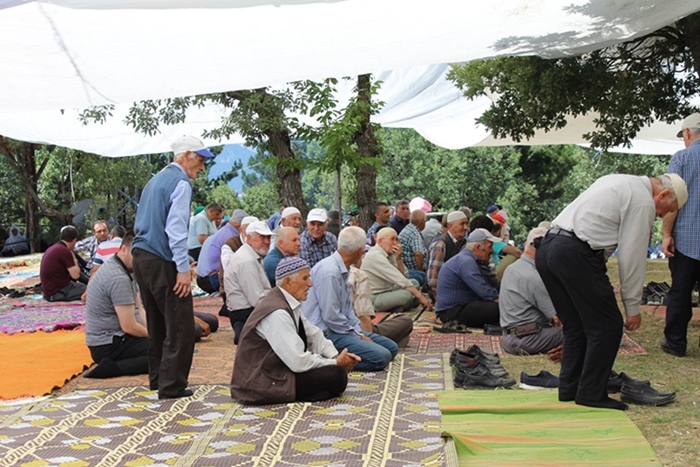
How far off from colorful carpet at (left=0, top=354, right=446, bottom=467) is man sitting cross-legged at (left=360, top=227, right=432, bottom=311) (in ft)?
9.59

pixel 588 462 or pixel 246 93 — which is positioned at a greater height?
pixel 246 93

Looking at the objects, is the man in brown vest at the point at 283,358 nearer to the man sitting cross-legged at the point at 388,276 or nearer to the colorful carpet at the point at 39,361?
the colorful carpet at the point at 39,361

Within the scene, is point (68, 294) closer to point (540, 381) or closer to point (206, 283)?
point (206, 283)

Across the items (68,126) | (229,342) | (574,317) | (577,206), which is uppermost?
(68,126)

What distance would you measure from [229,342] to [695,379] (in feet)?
13.4

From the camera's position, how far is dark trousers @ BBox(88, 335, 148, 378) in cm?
660

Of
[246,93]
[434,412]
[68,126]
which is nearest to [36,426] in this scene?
[434,412]

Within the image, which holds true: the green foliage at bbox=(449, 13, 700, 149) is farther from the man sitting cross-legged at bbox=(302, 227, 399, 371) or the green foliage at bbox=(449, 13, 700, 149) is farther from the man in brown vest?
the man in brown vest

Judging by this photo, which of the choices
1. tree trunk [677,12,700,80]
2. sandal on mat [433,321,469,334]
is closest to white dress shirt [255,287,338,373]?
sandal on mat [433,321,469,334]

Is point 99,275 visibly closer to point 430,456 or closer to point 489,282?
point 430,456

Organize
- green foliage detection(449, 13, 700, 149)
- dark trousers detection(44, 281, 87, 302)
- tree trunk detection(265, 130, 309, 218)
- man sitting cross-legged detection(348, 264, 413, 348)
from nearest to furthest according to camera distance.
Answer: man sitting cross-legged detection(348, 264, 413, 348), green foliage detection(449, 13, 700, 149), dark trousers detection(44, 281, 87, 302), tree trunk detection(265, 130, 309, 218)

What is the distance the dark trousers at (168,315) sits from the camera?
18.5 feet

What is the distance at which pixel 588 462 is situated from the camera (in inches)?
156

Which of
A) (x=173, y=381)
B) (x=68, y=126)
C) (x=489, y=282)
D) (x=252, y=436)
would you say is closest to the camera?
(x=252, y=436)
